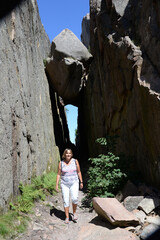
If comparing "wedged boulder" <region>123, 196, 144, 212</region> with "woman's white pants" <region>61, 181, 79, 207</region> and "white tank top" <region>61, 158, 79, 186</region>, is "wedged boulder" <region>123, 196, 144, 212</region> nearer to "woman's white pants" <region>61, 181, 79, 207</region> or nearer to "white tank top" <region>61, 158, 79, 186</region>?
"woman's white pants" <region>61, 181, 79, 207</region>

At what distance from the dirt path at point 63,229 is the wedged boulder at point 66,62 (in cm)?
787

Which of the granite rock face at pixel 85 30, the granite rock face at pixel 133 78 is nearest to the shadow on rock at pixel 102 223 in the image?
the granite rock face at pixel 133 78

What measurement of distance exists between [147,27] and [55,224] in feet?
18.3

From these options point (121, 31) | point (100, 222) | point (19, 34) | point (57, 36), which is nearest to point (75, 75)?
point (57, 36)

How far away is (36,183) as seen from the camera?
6453 millimetres

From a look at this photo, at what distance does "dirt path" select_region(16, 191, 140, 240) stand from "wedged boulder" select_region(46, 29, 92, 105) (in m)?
7.87

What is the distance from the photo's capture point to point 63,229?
4488 mm

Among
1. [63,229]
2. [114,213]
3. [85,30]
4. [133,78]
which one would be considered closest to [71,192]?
[63,229]

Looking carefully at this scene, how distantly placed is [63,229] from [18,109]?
9.93ft

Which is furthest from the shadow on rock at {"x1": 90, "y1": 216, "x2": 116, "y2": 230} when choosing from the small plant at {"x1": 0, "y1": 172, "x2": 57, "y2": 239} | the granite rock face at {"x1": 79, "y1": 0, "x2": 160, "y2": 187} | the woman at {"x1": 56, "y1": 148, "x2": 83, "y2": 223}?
the granite rock face at {"x1": 79, "y1": 0, "x2": 160, "y2": 187}

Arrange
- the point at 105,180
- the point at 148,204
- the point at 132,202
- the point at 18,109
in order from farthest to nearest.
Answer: the point at 105,180, the point at 18,109, the point at 132,202, the point at 148,204

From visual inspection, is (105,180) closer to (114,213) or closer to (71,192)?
(71,192)

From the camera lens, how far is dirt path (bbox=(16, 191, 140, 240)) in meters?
3.96

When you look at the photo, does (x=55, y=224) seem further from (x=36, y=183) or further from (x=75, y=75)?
(x=75, y=75)
